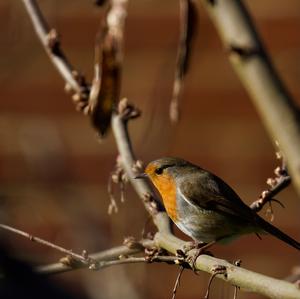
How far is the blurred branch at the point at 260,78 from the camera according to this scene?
0.93 metres

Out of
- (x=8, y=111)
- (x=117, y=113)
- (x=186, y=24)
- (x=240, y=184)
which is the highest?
(x=8, y=111)

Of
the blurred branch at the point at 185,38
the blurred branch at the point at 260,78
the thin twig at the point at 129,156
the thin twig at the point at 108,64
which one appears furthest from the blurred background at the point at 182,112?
the blurred branch at the point at 260,78

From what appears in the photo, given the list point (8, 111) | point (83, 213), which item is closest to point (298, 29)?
point (8, 111)

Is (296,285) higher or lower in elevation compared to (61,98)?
lower

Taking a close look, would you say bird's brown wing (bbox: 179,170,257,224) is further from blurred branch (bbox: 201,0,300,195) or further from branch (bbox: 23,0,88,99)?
blurred branch (bbox: 201,0,300,195)

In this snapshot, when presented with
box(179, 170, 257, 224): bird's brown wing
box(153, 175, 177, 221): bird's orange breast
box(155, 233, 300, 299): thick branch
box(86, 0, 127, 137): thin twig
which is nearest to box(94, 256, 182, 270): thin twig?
box(155, 233, 300, 299): thick branch

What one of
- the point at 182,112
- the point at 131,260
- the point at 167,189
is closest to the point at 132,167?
the point at 131,260

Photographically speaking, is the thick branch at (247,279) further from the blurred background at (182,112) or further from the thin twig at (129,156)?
A: the blurred background at (182,112)

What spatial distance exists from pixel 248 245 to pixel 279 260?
0.62 feet

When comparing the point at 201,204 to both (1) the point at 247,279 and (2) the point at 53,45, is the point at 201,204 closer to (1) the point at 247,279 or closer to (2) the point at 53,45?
(2) the point at 53,45

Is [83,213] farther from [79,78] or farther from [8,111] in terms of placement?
[8,111]

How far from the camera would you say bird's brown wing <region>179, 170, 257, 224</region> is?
9.64 ft

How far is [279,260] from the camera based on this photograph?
436 cm

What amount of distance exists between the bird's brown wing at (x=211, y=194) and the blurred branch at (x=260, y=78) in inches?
75.2
